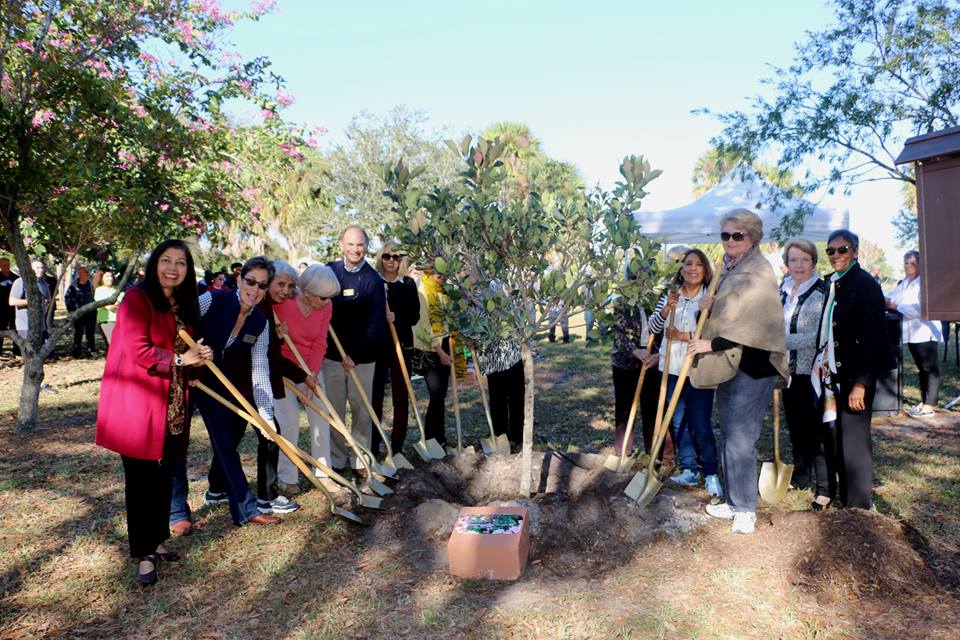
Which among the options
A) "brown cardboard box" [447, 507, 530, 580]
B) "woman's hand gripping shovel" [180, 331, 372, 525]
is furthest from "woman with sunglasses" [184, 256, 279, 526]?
"brown cardboard box" [447, 507, 530, 580]

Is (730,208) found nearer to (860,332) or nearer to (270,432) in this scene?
(860,332)

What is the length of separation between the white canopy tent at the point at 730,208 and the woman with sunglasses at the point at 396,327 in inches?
276

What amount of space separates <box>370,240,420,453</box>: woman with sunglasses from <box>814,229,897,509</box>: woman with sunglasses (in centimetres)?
322

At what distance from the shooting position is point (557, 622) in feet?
11.1

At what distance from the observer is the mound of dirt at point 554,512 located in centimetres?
425

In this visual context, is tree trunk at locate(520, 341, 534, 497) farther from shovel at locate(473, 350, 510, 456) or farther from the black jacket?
the black jacket

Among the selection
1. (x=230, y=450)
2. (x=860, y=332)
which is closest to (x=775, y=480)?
(x=860, y=332)

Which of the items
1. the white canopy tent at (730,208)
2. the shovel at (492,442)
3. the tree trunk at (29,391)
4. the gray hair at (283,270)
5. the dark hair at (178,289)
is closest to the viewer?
the dark hair at (178,289)

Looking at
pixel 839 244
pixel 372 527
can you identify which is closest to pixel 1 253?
pixel 372 527

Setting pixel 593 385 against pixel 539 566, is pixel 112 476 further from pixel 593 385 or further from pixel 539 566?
pixel 593 385

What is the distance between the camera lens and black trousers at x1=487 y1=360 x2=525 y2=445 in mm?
6258

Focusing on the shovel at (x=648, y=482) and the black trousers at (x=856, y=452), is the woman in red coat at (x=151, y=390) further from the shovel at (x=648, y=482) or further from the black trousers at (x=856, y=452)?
the black trousers at (x=856, y=452)

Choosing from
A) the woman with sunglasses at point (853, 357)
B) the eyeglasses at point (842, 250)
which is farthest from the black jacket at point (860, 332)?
the eyeglasses at point (842, 250)

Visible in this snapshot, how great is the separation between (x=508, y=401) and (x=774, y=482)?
2345mm
